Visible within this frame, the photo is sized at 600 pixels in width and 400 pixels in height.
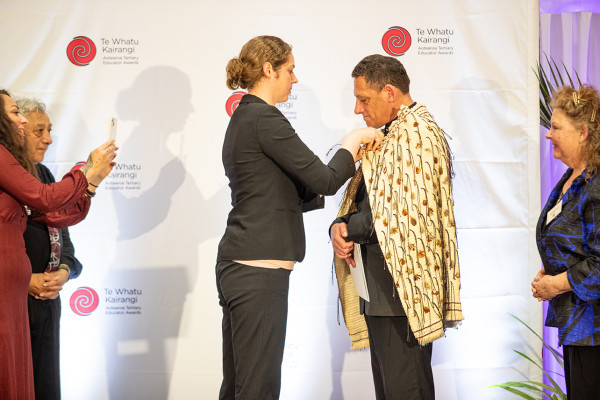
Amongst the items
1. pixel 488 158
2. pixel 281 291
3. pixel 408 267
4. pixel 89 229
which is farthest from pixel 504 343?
pixel 89 229

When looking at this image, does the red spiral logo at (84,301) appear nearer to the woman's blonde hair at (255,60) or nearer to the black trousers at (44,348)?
the black trousers at (44,348)

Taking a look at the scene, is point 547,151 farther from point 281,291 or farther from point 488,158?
point 281,291

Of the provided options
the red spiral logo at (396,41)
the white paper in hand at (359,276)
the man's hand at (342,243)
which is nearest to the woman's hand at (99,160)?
the man's hand at (342,243)

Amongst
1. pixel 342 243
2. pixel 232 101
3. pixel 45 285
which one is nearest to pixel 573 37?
pixel 232 101

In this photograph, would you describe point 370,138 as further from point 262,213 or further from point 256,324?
point 256,324

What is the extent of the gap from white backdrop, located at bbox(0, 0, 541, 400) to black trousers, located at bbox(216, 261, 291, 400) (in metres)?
1.52

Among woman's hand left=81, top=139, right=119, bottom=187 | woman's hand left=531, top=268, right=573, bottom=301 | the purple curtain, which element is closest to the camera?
woman's hand left=531, top=268, right=573, bottom=301

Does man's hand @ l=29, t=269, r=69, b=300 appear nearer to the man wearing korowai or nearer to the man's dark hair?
the man wearing korowai

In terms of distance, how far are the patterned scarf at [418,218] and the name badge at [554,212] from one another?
19.0 inches

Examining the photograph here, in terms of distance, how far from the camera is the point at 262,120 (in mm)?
2242

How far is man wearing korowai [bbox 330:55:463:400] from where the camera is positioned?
2.27 meters

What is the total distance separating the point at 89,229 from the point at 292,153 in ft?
6.77

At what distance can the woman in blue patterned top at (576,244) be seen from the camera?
229cm

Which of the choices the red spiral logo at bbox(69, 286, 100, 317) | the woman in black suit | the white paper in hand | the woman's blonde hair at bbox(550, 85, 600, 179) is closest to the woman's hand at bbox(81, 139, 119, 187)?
the woman in black suit
